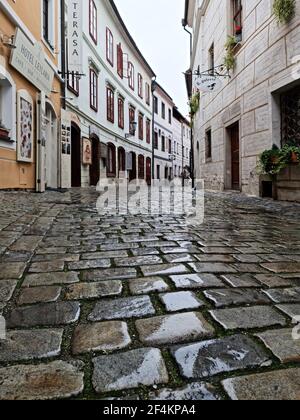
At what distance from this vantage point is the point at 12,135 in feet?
24.2

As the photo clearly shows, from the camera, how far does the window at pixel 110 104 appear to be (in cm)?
1723

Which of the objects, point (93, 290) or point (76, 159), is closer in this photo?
point (93, 290)

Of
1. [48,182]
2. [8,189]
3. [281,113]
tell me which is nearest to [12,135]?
[8,189]

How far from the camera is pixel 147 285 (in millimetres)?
1860

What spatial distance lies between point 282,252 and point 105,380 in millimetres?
2010

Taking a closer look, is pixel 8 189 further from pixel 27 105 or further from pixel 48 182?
pixel 48 182

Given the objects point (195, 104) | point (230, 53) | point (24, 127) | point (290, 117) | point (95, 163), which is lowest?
point (290, 117)

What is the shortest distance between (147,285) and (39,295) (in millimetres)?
546

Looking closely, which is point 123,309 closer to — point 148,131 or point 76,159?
point 76,159

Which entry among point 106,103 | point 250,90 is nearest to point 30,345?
point 250,90

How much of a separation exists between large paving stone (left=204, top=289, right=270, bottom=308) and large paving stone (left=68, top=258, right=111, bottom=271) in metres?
0.78

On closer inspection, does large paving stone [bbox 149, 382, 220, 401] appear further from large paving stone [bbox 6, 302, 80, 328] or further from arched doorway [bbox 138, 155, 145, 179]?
arched doorway [bbox 138, 155, 145, 179]

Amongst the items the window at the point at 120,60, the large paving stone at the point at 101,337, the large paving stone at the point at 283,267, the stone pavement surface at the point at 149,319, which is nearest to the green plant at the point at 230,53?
the stone pavement surface at the point at 149,319

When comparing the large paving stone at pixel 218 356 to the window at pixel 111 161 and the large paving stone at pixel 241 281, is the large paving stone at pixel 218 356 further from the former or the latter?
the window at pixel 111 161
